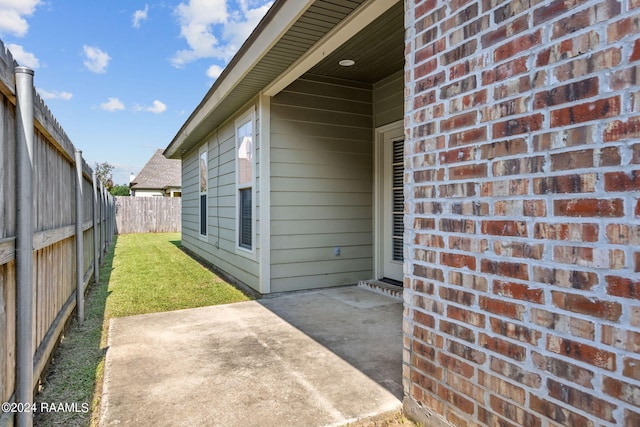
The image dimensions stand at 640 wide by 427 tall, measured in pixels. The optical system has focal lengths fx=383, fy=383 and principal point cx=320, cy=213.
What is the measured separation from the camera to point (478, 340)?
159 centimetres

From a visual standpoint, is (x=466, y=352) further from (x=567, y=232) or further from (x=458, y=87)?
(x=458, y=87)

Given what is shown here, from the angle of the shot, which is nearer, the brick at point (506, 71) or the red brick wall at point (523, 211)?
the red brick wall at point (523, 211)

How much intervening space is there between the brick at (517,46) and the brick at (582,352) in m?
1.04

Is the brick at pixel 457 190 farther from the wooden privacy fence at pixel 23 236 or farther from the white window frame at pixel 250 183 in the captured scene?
the white window frame at pixel 250 183

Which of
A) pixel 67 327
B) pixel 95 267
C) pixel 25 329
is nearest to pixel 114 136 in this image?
pixel 95 267

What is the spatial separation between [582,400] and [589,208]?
2.01ft

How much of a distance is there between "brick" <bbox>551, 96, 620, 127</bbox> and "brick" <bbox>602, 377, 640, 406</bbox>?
0.79 metres

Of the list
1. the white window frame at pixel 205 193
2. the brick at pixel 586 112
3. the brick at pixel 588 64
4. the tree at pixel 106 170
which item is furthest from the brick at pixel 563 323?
the tree at pixel 106 170

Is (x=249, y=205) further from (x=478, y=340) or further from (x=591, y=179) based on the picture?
(x=591, y=179)

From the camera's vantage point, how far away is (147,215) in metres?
17.1

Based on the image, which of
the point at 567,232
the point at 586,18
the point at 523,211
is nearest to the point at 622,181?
the point at 567,232

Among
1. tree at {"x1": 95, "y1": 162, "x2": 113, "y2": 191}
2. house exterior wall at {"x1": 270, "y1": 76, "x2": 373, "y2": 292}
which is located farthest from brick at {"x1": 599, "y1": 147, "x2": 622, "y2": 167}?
tree at {"x1": 95, "y1": 162, "x2": 113, "y2": 191}

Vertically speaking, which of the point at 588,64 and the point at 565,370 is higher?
the point at 588,64

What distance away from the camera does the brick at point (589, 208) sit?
114 cm
